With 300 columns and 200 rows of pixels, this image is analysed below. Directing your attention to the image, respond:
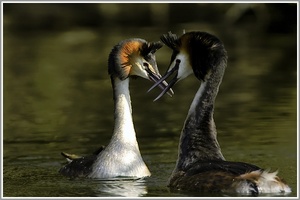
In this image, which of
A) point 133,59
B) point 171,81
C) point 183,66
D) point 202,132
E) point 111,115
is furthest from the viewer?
point 111,115

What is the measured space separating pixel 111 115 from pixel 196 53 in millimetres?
6348

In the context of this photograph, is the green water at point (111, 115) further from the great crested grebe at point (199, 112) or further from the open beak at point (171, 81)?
the open beak at point (171, 81)

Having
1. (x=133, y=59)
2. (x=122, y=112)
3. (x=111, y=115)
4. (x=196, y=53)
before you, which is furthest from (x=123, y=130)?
(x=111, y=115)

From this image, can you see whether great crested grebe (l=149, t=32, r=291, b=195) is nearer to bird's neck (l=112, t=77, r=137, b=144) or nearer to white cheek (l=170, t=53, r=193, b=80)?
white cheek (l=170, t=53, r=193, b=80)

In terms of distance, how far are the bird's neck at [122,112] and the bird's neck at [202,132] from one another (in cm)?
153

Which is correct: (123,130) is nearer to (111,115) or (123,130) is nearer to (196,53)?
(196,53)

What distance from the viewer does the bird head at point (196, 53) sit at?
11.6 meters

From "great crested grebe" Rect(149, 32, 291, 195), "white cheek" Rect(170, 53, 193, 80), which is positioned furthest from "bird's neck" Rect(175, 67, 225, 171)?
"white cheek" Rect(170, 53, 193, 80)

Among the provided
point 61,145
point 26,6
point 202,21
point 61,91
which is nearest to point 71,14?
point 26,6

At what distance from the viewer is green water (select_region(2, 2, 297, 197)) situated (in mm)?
12680

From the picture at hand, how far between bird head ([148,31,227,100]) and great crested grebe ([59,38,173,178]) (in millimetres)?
987

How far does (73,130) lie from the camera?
16.4m

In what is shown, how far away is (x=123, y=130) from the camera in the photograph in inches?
518

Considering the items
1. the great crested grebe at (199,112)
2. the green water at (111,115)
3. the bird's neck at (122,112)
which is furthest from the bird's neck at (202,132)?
the bird's neck at (122,112)
